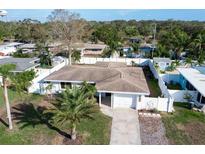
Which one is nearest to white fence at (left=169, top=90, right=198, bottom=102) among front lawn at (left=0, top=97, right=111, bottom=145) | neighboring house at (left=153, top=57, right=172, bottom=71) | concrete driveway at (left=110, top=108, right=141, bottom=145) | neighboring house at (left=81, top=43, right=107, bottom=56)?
concrete driveway at (left=110, top=108, right=141, bottom=145)

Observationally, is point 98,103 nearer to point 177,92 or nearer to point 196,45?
point 177,92

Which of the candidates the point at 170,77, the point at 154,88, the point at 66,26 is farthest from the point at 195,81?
the point at 66,26

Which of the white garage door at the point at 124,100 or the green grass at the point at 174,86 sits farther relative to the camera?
the green grass at the point at 174,86

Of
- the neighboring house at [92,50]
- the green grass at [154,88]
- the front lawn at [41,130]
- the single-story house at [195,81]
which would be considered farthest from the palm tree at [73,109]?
the neighboring house at [92,50]

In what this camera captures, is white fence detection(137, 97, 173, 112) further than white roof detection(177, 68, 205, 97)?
No

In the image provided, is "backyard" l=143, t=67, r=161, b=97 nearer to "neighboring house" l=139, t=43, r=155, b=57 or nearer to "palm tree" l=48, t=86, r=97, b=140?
"neighboring house" l=139, t=43, r=155, b=57

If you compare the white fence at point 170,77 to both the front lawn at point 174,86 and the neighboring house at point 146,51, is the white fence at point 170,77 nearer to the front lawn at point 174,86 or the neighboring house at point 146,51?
the front lawn at point 174,86
